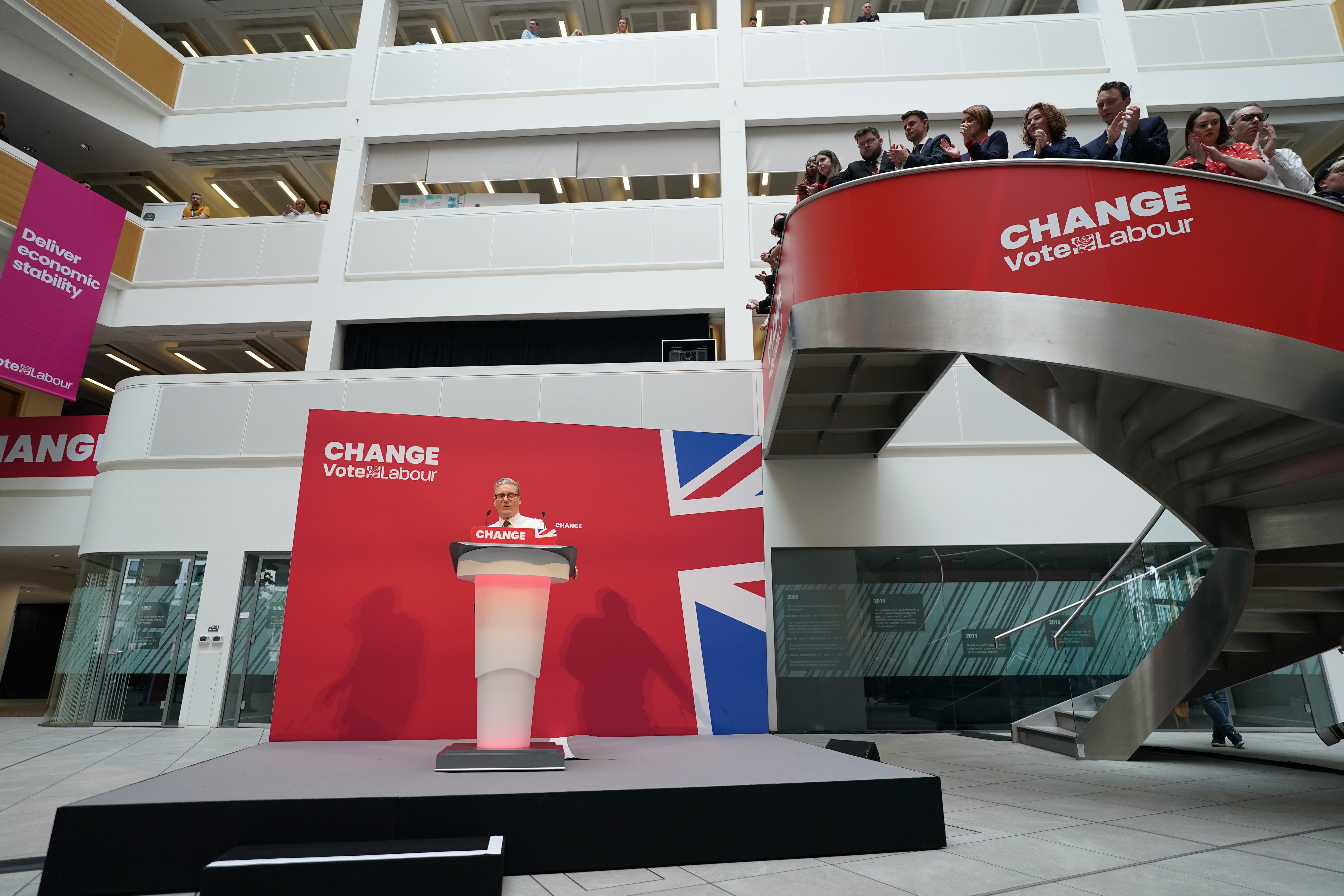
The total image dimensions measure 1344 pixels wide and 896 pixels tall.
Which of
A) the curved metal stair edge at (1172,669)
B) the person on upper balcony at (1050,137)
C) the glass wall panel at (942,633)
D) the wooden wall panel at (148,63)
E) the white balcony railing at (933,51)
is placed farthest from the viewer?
the wooden wall panel at (148,63)

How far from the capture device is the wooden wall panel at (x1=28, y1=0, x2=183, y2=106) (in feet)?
35.2

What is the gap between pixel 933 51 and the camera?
10.8m

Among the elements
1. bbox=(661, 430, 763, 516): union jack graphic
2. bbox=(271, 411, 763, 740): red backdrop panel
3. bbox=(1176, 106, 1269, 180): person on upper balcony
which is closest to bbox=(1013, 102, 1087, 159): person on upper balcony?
bbox=(1176, 106, 1269, 180): person on upper balcony

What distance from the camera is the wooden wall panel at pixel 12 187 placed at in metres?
9.85

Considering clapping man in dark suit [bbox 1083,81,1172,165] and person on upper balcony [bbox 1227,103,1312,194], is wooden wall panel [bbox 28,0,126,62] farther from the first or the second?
person on upper balcony [bbox 1227,103,1312,194]

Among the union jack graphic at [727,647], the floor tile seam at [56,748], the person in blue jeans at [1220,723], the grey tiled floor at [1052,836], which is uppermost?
the union jack graphic at [727,647]

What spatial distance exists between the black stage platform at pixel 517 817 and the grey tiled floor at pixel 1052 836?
8cm

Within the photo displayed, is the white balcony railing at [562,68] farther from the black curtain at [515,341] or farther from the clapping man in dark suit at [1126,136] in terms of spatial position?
the clapping man in dark suit at [1126,136]

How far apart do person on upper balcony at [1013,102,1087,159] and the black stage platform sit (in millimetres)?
3683

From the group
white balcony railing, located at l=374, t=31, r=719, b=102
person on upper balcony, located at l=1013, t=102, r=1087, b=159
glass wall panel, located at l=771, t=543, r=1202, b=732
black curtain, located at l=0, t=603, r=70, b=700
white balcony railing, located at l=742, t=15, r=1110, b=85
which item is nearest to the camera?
person on upper balcony, located at l=1013, t=102, r=1087, b=159

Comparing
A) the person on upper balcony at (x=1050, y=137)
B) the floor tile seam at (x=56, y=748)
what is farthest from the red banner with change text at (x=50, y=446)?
the person on upper balcony at (x=1050, y=137)

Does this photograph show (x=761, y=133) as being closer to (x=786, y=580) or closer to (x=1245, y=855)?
(x=786, y=580)

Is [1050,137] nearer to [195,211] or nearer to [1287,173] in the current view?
[1287,173]

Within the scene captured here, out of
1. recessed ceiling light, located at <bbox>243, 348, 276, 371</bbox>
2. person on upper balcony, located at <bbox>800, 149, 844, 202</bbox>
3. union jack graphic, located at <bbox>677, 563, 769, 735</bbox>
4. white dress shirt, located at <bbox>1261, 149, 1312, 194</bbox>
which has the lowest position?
union jack graphic, located at <bbox>677, 563, 769, 735</bbox>
